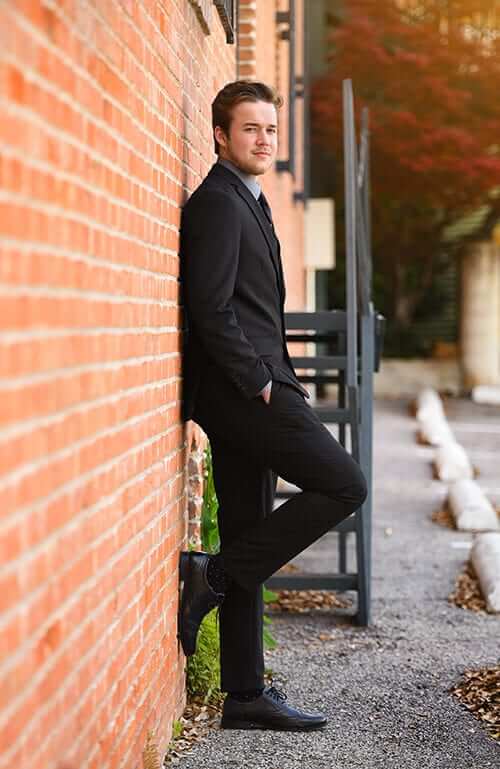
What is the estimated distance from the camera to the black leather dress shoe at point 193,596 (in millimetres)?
4305

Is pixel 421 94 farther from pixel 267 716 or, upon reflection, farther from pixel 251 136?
pixel 267 716

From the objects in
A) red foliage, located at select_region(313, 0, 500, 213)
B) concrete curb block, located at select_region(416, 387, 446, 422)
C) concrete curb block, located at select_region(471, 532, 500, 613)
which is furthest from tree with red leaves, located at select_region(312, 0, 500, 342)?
concrete curb block, located at select_region(471, 532, 500, 613)

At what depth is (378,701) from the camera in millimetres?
4793

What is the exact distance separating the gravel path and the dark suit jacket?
3.64ft

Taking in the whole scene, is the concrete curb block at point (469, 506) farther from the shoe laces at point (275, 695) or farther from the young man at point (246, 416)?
the young man at point (246, 416)

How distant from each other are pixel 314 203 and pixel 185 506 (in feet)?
41.1

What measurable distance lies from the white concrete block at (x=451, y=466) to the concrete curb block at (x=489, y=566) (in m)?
3.53

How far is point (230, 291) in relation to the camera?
12.9 feet

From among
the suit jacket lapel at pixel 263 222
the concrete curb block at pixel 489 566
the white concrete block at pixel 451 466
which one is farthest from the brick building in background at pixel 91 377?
the white concrete block at pixel 451 466

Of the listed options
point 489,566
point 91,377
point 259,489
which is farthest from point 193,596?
point 489,566

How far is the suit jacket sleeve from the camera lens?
3.91m

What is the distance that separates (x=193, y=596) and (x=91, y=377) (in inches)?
67.0

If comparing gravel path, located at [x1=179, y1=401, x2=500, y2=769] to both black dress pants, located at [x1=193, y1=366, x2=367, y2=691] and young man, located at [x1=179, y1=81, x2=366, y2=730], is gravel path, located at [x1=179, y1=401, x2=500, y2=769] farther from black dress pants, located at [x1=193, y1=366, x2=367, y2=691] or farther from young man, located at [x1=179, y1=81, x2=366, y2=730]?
black dress pants, located at [x1=193, y1=366, x2=367, y2=691]

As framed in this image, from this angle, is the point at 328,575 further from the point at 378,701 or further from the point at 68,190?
the point at 68,190
